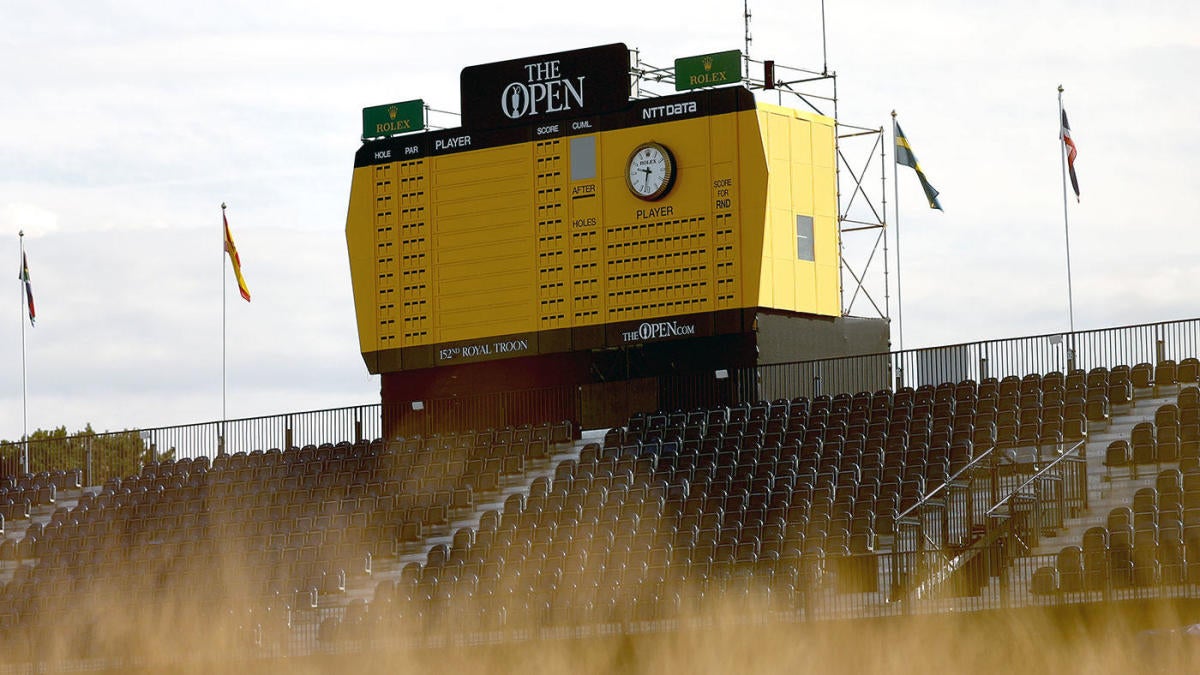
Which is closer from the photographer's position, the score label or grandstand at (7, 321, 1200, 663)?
grandstand at (7, 321, 1200, 663)

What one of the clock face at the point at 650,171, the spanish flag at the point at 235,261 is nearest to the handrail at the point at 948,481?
the clock face at the point at 650,171

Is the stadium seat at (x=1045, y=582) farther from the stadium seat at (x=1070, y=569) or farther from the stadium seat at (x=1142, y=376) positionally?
the stadium seat at (x=1142, y=376)

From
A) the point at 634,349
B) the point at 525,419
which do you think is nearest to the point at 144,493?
the point at 525,419

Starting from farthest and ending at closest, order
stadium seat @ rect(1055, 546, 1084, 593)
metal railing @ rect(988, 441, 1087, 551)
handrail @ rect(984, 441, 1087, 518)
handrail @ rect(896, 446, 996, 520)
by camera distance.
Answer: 1. handrail @ rect(896, 446, 996, 520)
2. handrail @ rect(984, 441, 1087, 518)
3. metal railing @ rect(988, 441, 1087, 551)
4. stadium seat @ rect(1055, 546, 1084, 593)

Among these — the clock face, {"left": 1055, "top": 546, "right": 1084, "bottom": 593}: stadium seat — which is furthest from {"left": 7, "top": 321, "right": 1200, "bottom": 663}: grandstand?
the clock face

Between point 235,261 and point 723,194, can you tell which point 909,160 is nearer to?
point 723,194

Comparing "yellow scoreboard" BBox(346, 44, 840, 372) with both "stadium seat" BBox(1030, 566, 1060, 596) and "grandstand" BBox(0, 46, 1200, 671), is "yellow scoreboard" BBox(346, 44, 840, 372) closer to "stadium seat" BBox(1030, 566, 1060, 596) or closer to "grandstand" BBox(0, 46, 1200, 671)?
"grandstand" BBox(0, 46, 1200, 671)

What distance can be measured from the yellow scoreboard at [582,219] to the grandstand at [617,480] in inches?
2.1

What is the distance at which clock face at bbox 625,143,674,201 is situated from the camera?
2961cm

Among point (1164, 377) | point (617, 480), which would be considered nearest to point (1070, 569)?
point (1164, 377)

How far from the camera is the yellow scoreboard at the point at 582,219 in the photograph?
2917cm

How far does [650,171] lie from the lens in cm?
2978

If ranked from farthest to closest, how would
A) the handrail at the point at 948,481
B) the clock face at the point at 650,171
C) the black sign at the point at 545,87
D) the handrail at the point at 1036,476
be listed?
the black sign at the point at 545,87 → the clock face at the point at 650,171 → the handrail at the point at 948,481 → the handrail at the point at 1036,476

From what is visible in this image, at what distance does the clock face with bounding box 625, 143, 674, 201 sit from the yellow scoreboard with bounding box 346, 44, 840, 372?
2 cm
